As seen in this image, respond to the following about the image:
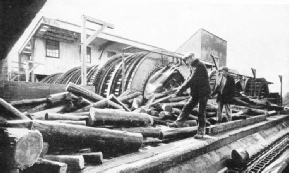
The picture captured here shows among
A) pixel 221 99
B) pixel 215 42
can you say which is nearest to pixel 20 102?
pixel 221 99

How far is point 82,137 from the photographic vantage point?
115 inches

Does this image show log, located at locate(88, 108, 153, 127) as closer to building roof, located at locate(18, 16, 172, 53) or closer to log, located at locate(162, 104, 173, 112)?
log, located at locate(162, 104, 173, 112)

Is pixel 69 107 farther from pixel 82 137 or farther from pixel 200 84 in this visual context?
pixel 200 84

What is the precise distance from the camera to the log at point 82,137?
8.55 ft

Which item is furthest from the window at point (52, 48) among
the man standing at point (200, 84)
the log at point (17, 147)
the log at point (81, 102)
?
the log at point (17, 147)

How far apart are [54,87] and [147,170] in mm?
3922

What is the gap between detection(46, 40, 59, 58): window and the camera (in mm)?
15427

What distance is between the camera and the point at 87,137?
9.74 feet

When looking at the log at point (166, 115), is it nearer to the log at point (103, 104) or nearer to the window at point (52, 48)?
the log at point (103, 104)

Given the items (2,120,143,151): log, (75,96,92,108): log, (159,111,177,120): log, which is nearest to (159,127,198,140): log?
(2,120,143,151): log

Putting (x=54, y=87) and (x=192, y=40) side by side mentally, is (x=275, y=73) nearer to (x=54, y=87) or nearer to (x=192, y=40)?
(x=192, y=40)

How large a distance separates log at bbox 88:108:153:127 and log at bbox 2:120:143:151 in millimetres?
512

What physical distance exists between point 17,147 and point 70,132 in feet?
3.79

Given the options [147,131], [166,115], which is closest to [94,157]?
[147,131]
